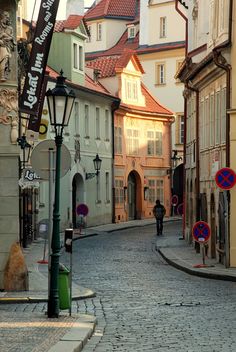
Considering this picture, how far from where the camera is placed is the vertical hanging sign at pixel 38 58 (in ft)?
67.9

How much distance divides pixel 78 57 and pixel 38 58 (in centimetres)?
2955

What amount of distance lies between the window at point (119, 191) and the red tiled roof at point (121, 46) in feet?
59.9

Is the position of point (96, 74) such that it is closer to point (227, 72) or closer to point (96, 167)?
point (96, 167)

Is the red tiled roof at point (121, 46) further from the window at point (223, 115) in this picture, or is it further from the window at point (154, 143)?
the window at point (223, 115)

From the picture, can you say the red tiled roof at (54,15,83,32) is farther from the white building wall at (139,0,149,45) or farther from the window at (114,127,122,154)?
the white building wall at (139,0,149,45)

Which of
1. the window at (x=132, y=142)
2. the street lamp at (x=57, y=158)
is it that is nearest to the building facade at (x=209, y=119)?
the street lamp at (x=57, y=158)

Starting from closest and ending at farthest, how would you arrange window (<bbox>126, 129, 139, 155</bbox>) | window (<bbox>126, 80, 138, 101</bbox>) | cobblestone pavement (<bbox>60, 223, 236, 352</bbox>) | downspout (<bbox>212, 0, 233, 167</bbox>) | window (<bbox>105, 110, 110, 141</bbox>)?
cobblestone pavement (<bbox>60, 223, 236, 352</bbox>) < downspout (<bbox>212, 0, 233, 167</bbox>) < window (<bbox>105, 110, 110, 141</bbox>) < window (<bbox>126, 80, 138, 101</bbox>) < window (<bbox>126, 129, 139, 155</bbox>)

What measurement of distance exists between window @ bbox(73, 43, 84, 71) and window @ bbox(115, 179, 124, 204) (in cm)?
861

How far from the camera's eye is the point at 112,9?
76312 mm

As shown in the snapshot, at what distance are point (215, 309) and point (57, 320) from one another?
335 centimetres

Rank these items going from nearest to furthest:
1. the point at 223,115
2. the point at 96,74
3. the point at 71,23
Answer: the point at 223,115, the point at 71,23, the point at 96,74

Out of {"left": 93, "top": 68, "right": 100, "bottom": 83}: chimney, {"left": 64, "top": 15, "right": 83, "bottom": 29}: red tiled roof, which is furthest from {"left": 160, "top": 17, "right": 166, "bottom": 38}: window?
{"left": 64, "top": 15, "right": 83, "bottom": 29}: red tiled roof

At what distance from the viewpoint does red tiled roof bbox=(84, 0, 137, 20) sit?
75.9 m

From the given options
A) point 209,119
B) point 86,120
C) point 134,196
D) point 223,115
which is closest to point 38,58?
point 223,115
